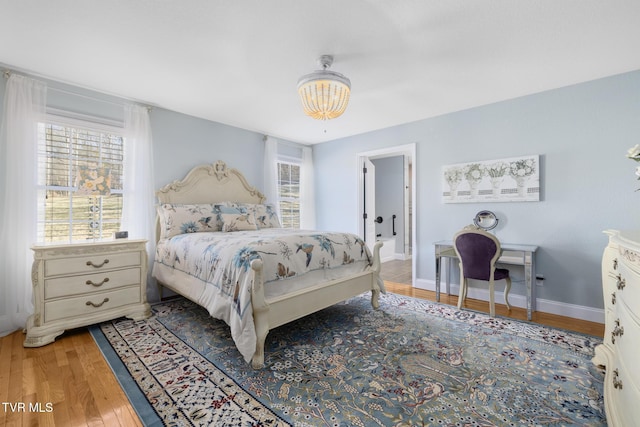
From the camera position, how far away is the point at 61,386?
1.80 metres

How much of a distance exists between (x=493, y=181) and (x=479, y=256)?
1.07m

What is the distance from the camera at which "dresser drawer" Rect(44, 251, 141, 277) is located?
2.44 metres

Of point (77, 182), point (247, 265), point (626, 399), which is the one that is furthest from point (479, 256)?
point (77, 182)

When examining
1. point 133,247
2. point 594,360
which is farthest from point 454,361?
point 133,247

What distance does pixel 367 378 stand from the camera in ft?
6.14

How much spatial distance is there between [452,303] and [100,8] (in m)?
4.15

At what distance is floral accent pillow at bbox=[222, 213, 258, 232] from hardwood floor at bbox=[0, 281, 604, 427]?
163 cm

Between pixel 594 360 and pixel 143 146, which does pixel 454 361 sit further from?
pixel 143 146

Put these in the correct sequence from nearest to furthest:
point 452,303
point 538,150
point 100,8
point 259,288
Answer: point 100,8 → point 259,288 → point 538,150 → point 452,303

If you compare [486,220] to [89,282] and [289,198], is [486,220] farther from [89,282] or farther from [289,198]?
[89,282]

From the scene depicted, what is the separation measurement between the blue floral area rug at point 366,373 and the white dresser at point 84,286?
0.21 metres

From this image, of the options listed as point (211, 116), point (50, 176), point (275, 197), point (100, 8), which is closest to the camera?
point (100, 8)

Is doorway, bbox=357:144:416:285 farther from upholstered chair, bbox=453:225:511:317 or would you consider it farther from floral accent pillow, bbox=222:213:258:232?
floral accent pillow, bbox=222:213:258:232

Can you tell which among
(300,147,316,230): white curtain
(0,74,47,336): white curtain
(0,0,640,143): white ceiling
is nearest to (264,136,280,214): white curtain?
(300,147,316,230): white curtain
